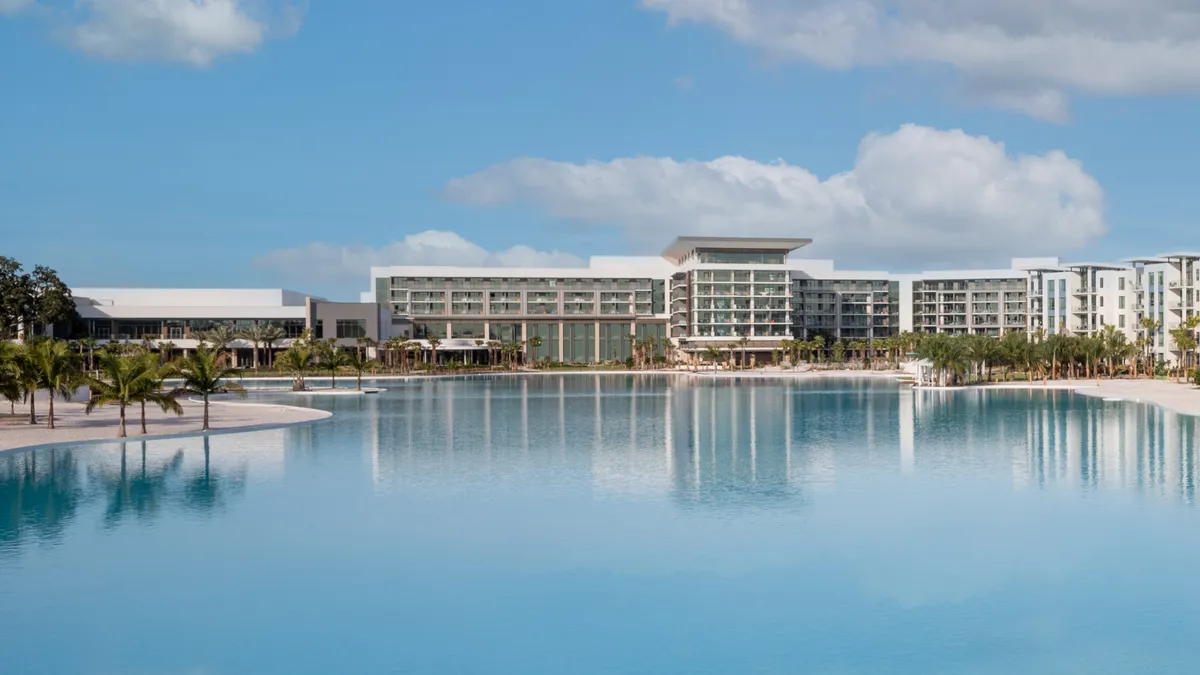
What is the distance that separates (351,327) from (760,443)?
97532 mm

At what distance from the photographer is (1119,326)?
10850 cm

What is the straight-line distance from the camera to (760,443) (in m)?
35.1

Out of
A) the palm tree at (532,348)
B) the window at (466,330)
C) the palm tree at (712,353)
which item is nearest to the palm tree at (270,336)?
the window at (466,330)

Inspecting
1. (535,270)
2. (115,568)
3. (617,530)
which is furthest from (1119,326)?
(115,568)

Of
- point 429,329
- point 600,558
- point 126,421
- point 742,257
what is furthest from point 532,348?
point 600,558

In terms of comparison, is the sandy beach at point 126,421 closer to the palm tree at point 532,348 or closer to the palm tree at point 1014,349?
the palm tree at point 1014,349

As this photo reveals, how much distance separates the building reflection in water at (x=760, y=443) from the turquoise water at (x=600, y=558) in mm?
253

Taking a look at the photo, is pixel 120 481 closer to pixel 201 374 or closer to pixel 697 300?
pixel 201 374

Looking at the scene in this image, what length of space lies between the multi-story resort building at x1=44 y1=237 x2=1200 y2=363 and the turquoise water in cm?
9580

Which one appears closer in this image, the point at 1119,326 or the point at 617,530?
the point at 617,530

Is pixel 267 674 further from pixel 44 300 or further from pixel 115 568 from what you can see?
pixel 44 300

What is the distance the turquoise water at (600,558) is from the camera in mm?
13023

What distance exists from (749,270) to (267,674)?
128 metres

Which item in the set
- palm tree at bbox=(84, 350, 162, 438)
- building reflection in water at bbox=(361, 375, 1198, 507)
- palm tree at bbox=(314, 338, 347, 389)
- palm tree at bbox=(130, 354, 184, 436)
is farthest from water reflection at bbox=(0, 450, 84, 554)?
palm tree at bbox=(314, 338, 347, 389)
